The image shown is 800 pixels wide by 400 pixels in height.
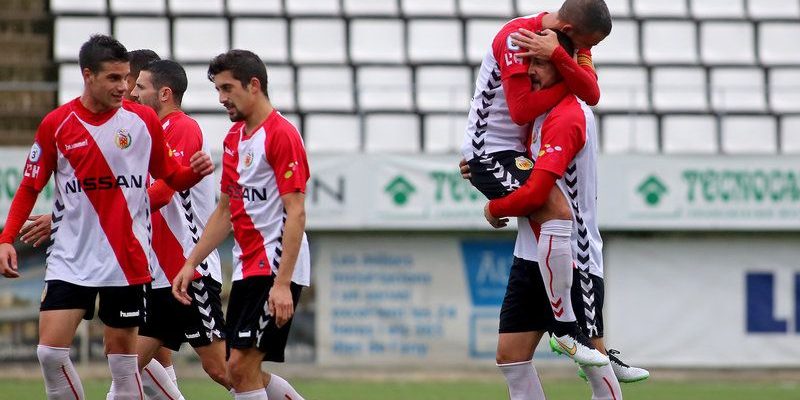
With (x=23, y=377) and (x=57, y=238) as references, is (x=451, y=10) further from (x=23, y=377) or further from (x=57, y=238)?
(x=57, y=238)

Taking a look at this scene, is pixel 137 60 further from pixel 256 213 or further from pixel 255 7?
pixel 255 7

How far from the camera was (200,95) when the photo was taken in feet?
58.0

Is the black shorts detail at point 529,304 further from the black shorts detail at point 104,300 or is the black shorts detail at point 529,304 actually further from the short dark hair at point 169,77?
the short dark hair at point 169,77

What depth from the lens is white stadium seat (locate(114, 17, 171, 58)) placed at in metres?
18.1

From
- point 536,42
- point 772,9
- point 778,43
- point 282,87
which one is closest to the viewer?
point 536,42

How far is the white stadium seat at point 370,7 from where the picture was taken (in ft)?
62.8

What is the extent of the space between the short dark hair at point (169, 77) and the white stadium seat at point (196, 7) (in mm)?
11090

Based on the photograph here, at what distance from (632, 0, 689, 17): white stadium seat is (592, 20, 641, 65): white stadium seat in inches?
16.1

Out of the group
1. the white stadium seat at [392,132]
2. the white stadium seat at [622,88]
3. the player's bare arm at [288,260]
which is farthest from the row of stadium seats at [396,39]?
the player's bare arm at [288,260]

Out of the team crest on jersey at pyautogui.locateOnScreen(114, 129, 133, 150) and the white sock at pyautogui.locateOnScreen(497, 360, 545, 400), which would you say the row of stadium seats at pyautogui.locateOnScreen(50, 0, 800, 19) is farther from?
the white sock at pyautogui.locateOnScreen(497, 360, 545, 400)

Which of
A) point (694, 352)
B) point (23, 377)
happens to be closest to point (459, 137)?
point (694, 352)

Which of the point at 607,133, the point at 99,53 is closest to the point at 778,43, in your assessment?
the point at 607,133

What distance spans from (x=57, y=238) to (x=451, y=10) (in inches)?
525

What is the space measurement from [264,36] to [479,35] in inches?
124
